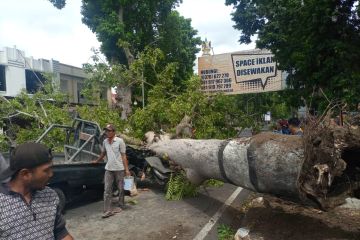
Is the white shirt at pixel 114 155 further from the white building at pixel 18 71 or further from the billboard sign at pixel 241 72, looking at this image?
the white building at pixel 18 71

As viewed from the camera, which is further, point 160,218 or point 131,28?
point 131,28

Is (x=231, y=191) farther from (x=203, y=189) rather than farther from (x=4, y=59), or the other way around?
(x=4, y=59)

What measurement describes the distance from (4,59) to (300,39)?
2029 cm

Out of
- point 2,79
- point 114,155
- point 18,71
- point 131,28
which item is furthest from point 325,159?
point 18,71

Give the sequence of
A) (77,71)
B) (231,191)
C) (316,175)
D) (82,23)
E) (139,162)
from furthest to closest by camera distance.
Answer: (77,71) → (82,23) → (139,162) → (231,191) → (316,175)

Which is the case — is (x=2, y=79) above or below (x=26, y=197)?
above

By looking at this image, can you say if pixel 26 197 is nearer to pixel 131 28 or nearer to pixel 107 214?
pixel 107 214

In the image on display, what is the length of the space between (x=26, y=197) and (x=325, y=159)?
306 centimetres

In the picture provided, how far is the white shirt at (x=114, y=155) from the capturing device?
7832 millimetres

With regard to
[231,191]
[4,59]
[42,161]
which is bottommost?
[231,191]

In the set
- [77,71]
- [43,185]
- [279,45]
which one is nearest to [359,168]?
[43,185]

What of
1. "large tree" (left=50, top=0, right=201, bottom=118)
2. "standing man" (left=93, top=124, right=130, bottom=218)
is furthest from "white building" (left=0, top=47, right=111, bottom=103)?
"standing man" (left=93, top=124, right=130, bottom=218)

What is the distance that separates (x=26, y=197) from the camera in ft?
8.38

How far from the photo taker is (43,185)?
2586 millimetres
